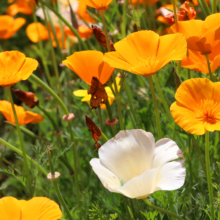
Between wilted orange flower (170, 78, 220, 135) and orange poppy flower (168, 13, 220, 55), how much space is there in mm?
96

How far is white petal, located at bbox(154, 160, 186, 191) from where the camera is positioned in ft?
1.82

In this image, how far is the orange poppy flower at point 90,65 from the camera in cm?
70

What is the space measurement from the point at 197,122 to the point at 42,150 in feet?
1.48

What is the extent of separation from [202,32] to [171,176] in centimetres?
33

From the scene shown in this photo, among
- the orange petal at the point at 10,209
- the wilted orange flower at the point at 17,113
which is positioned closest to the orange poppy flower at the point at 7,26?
the wilted orange flower at the point at 17,113

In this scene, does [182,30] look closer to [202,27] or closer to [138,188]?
[202,27]

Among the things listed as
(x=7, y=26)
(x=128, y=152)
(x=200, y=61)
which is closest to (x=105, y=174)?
(x=128, y=152)

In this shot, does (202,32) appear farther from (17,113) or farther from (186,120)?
(17,113)

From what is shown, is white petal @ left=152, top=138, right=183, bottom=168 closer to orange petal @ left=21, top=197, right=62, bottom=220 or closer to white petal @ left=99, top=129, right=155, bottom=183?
white petal @ left=99, top=129, right=155, bottom=183

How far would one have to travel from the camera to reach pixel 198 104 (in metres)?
0.63

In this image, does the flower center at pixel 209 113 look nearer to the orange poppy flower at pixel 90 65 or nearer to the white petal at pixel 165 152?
the white petal at pixel 165 152

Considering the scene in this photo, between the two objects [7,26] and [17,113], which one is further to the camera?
[7,26]

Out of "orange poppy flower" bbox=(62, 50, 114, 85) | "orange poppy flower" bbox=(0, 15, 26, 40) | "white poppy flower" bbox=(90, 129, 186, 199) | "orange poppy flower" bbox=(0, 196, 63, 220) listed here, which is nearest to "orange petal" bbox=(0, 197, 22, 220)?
"orange poppy flower" bbox=(0, 196, 63, 220)

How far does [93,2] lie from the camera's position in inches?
28.3
